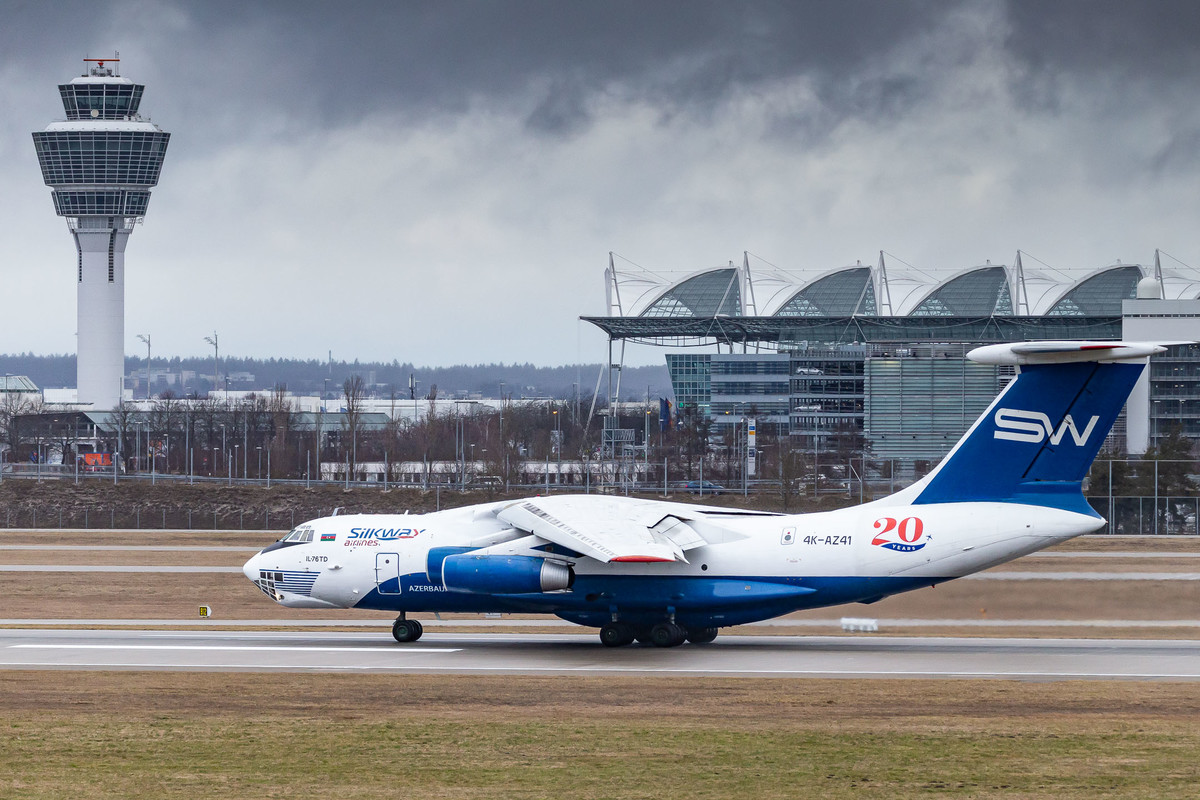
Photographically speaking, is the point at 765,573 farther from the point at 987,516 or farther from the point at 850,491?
the point at 850,491

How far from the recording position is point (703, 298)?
11719 cm

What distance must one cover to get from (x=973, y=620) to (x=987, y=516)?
2.98 metres

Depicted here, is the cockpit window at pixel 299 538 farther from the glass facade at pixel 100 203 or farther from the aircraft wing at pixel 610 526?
the glass facade at pixel 100 203

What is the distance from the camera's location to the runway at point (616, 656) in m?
22.8

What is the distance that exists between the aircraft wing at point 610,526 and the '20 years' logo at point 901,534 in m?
2.97

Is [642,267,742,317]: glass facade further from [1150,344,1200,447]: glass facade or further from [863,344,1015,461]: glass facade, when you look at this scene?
[1150,344,1200,447]: glass facade

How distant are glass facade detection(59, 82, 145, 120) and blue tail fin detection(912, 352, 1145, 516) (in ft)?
413

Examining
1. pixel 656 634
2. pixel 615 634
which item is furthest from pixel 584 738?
pixel 615 634

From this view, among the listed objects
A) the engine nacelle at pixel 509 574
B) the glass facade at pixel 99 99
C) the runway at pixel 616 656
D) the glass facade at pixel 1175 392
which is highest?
the glass facade at pixel 99 99

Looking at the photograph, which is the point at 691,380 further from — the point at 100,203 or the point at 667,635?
the point at 667,635

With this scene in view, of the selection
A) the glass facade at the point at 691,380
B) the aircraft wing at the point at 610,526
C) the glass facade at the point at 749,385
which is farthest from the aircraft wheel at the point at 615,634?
the glass facade at the point at 691,380

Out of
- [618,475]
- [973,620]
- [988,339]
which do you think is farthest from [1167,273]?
[973,620]

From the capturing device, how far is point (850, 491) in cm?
5906

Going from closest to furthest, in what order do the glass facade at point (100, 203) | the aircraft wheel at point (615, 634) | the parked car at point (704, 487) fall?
1. the aircraft wheel at point (615, 634)
2. the parked car at point (704, 487)
3. the glass facade at point (100, 203)
